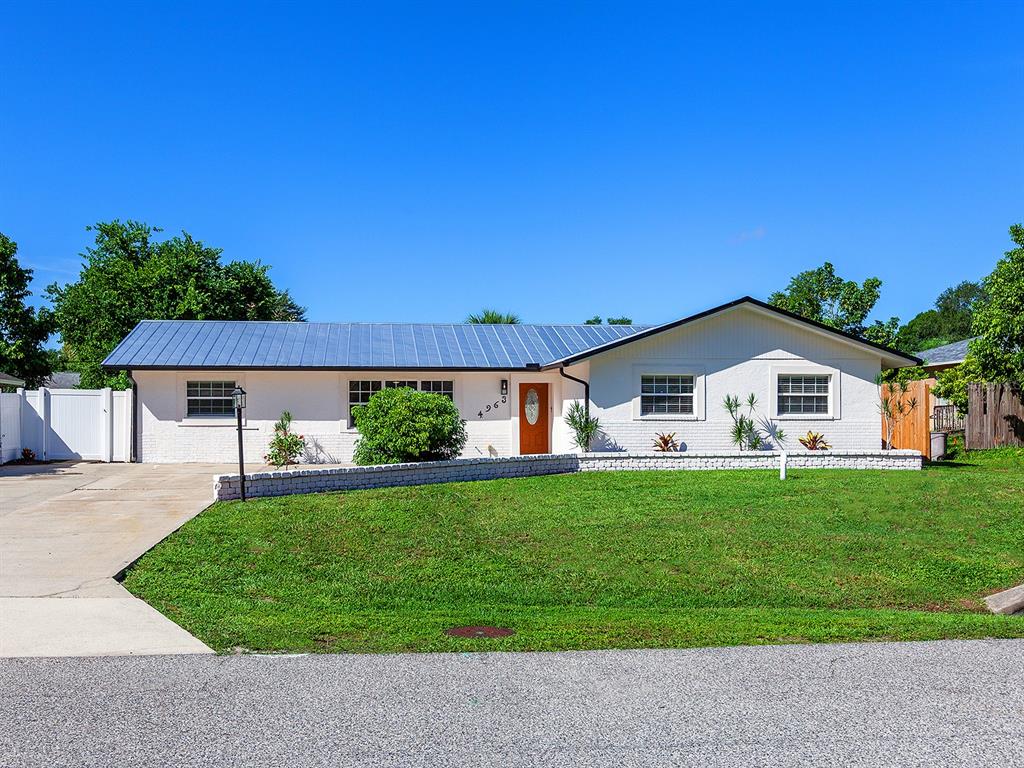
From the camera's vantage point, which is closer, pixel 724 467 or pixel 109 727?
pixel 109 727

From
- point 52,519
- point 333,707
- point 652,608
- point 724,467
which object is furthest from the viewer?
point 724,467

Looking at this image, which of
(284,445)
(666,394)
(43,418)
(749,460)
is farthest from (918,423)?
(43,418)

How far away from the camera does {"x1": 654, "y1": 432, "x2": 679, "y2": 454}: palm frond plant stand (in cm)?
1916

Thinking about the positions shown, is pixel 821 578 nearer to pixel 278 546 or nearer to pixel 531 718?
pixel 531 718

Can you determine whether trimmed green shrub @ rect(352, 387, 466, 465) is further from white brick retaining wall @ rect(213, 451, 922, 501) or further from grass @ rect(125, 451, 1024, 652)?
grass @ rect(125, 451, 1024, 652)

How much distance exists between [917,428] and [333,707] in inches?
842

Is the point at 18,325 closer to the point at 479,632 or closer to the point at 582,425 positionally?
the point at 582,425

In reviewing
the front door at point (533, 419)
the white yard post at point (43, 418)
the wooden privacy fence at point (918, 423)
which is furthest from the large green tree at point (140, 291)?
the wooden privacy fence at point (918, 423)

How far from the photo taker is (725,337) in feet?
64.5

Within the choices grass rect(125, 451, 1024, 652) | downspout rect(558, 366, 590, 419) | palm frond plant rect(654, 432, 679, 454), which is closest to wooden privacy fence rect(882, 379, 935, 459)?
grass rect(125, 451, 1024, 652)

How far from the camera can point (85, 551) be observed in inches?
387

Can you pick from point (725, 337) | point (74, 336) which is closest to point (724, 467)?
point (725, 337)

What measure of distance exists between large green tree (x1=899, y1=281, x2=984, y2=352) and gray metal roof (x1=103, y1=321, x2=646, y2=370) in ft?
183

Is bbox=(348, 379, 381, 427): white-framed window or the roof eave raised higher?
the roof eave
